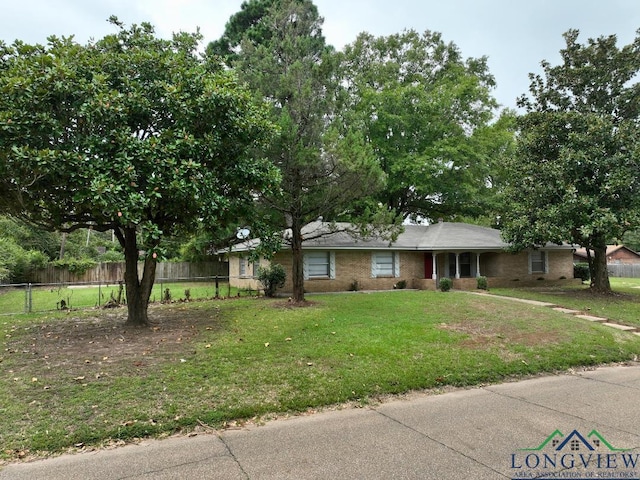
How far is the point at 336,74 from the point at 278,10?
3.15 metres

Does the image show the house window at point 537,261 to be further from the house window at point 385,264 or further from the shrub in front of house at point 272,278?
the shrub in front of house at point 272,278

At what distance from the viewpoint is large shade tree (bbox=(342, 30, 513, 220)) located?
2448cm

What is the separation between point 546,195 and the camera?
645 inches

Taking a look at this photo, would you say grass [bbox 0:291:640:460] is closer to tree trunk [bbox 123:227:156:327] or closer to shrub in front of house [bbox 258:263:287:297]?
tree trunk [bbox 123:227:156:327]

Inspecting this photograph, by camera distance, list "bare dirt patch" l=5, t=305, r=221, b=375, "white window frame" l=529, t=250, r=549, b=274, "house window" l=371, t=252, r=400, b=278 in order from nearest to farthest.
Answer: "bare dirt patch" l=5, t=305, r=221, b=375, "house window" l=371, t=252, r=400, b=278, "white window frame" l=529, t=250, r=549, b=274

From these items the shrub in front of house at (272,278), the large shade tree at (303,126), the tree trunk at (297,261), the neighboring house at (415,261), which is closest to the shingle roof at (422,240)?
the neighboring house at (415,261)

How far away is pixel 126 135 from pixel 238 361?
4.67m

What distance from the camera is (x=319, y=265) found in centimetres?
1933

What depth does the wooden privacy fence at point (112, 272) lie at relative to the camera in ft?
85.3

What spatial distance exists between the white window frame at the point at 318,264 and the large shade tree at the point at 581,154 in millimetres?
8340

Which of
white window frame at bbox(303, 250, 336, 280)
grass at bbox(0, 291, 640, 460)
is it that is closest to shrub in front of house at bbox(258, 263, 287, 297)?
white window frame at bbox(303, 250, 336, 280)

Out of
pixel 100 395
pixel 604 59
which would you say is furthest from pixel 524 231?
pixel 100 395

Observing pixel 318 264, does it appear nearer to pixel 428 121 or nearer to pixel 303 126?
pixel 303 126

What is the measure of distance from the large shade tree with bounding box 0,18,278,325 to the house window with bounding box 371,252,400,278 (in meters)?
11.8
